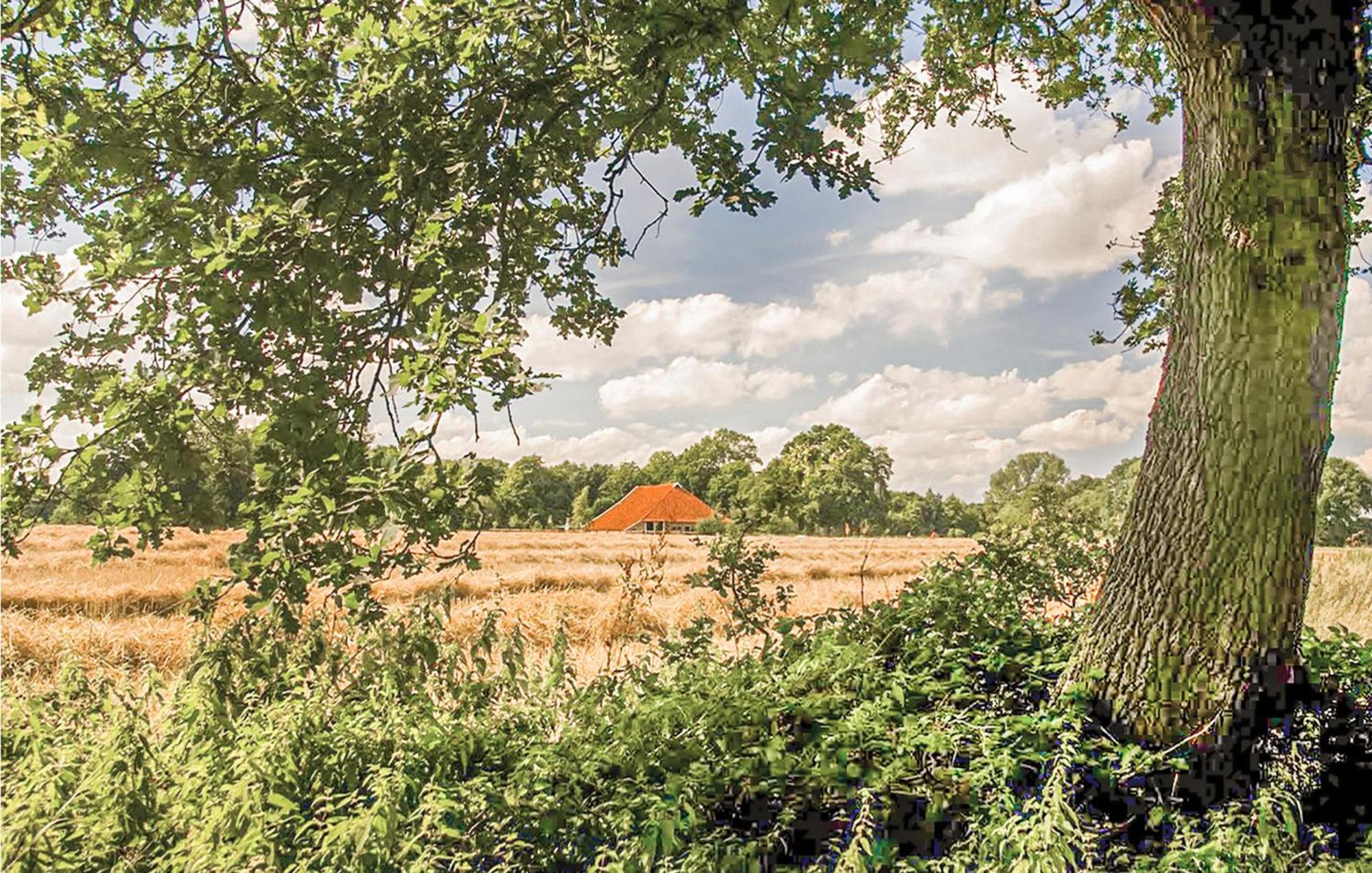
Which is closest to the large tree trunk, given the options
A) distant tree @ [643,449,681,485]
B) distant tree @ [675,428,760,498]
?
distant tree @ [675,428,760,498]

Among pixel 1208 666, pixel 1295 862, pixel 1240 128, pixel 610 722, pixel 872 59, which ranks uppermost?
pixel 872 59

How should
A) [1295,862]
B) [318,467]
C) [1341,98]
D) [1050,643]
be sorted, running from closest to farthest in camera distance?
1. [318,467]
2. [1295,862]
3. [1341,98]
4. [1050,643]

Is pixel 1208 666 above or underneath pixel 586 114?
underneath

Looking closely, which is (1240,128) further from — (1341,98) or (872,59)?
(872,59)

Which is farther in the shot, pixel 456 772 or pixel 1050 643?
pixel 1050 643

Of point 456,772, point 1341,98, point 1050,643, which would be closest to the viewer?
point 456,772

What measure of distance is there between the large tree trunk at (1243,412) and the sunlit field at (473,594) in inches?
75.0

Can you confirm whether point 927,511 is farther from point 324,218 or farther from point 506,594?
point 324,218

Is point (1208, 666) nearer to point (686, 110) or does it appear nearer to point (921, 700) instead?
point (921, 700)

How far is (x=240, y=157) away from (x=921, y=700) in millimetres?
3966

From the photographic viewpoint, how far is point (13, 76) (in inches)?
149

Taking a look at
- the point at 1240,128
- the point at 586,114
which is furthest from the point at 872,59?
the point at 1240,128

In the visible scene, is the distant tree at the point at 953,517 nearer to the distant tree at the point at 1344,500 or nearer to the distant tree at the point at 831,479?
the distant tree at the point at 831,479

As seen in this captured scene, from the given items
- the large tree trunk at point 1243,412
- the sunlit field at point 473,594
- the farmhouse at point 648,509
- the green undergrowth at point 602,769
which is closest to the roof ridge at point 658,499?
the farmhouse at point 648,509
